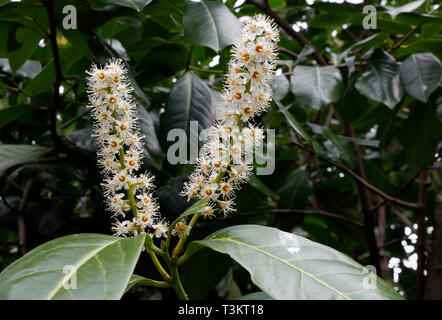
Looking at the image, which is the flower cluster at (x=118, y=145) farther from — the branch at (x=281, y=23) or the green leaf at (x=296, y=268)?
the branch at (x=281, y=23)

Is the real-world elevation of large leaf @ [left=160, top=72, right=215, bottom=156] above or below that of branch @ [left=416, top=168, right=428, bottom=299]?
above

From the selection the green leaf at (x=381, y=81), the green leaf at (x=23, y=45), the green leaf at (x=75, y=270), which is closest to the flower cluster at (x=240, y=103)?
the green leaf at (x=75, y=270)

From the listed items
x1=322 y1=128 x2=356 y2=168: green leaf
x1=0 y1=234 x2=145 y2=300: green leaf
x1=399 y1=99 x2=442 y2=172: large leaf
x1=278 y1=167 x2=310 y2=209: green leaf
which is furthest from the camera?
x1=278 y1=167 x2=310 y2=209: green leaf

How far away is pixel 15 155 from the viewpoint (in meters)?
1.62

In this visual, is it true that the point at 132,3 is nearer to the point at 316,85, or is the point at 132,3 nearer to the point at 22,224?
the point at 316,85

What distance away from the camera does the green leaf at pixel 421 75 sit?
5.24 ft

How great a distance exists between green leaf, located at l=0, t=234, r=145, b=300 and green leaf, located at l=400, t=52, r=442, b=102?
1.17 m

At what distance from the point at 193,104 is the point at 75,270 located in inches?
31.8

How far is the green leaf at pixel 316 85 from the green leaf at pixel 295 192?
22.8 inches

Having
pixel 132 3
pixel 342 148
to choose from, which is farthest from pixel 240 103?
pixel 342 148

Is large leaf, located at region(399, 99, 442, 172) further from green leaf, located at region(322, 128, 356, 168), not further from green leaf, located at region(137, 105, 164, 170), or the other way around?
green leaf, located at region(137, 105, 164, 170)

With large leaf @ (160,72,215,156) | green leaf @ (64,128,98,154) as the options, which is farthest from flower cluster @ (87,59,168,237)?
green leaf @ (64,128,98,154)

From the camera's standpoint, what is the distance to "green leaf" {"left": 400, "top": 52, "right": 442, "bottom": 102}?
1596mm

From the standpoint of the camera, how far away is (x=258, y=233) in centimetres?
100
